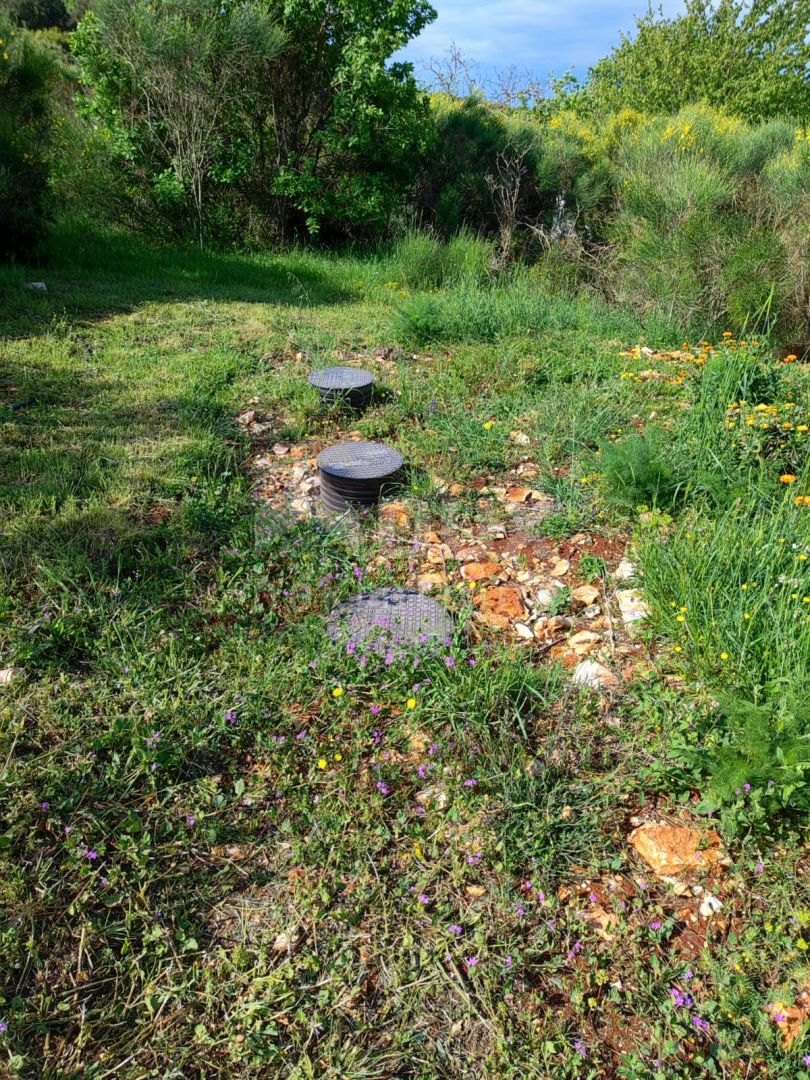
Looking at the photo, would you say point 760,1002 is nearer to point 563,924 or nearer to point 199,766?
point 563,924

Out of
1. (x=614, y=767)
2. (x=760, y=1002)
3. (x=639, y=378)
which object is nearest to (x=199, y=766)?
(x=614, y=767)

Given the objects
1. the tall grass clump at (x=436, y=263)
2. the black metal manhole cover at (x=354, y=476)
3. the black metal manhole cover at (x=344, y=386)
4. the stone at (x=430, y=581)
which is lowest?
the stone at (x=430, y=581)

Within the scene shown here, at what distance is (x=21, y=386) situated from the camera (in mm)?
3875

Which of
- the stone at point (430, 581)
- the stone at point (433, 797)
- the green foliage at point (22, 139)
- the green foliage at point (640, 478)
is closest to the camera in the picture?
the stone at point (433, 797)

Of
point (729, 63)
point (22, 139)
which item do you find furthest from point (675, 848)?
point (729, 63)

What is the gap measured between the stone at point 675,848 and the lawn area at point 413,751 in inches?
0.5

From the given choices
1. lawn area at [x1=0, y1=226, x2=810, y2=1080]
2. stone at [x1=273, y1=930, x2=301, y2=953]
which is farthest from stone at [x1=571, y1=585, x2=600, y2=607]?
stone at [x1=273, y1=930, x2=301, y2=953]

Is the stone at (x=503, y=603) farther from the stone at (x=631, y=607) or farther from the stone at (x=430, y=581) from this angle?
the stone at (x=631, y=607)

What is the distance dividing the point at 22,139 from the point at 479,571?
6145 millimetres

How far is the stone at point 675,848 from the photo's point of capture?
1.71 m

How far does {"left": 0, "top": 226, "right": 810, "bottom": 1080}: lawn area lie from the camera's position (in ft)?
4.74

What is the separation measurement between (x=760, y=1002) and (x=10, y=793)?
1.84m

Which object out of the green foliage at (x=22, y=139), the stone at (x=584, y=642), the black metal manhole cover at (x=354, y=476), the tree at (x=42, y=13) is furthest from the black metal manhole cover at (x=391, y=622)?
the tree at (x=42, y=13)

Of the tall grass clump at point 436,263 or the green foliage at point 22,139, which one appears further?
the tall grass clump at point 436,263
